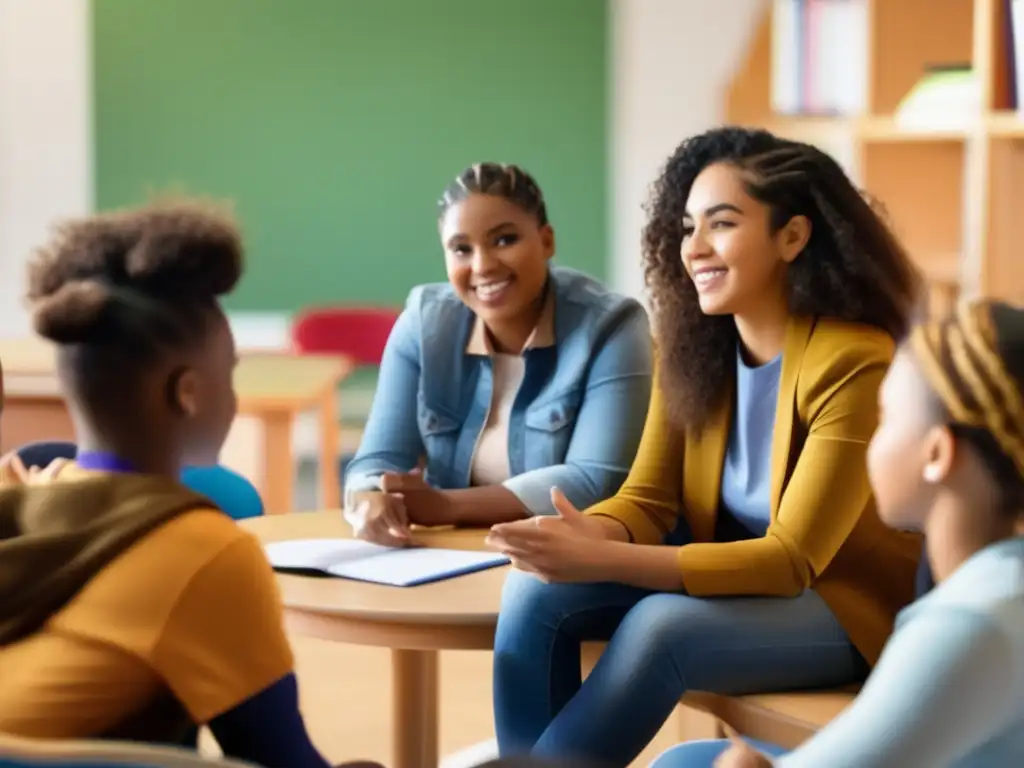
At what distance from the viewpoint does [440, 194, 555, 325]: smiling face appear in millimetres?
2191

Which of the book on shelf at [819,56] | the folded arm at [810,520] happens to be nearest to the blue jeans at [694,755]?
the folded arm at [810,520]

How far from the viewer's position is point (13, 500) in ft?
3.90

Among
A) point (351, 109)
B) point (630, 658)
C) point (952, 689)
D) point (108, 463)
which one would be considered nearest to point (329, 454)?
point (351, 109)

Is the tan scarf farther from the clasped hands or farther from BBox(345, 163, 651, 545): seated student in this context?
BBox(345, 163, 651, 545): seated student

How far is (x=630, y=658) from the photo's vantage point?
1521mm

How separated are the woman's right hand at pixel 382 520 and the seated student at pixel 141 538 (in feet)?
2.41

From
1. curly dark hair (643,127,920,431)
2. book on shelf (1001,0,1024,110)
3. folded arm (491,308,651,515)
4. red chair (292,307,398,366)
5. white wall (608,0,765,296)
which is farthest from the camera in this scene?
white wall (608,0,765,296)

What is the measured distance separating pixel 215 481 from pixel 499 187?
67 centimetres

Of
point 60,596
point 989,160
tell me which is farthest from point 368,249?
point 60,596

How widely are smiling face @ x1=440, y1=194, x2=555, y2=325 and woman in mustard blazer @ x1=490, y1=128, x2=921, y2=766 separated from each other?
1.14 ft

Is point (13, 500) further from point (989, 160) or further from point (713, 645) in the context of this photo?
point (989, 160)

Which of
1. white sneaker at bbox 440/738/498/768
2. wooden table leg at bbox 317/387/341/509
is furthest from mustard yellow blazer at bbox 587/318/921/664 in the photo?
wooden table leg at bbox 317/387/341/509

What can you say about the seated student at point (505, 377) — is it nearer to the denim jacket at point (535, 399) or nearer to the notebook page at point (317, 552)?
the denim jacket at point (535, 399)

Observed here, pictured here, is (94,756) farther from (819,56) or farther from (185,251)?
(819,56)
